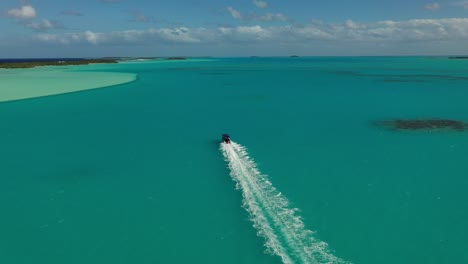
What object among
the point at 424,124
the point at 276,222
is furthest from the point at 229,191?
the point at 424,124

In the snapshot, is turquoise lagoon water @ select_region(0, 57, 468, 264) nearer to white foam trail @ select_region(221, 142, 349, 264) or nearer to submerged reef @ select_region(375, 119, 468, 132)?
white foam trail @ select_region(221, 142, 349, 264)

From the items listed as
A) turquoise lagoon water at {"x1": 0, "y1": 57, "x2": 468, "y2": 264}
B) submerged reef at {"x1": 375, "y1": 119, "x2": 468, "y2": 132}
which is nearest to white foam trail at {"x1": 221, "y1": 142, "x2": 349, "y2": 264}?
turquoise lagoon water at {"x1": 0, "y1": 57, "x2": 468, "y2": 264}

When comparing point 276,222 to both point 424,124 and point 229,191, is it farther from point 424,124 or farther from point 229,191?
point 424,124

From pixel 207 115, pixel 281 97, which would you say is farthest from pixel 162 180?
pixel 281 97

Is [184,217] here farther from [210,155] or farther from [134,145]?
[134,145]

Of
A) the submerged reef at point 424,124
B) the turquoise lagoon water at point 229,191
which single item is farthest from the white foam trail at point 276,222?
the submerged reef at point 424,124
